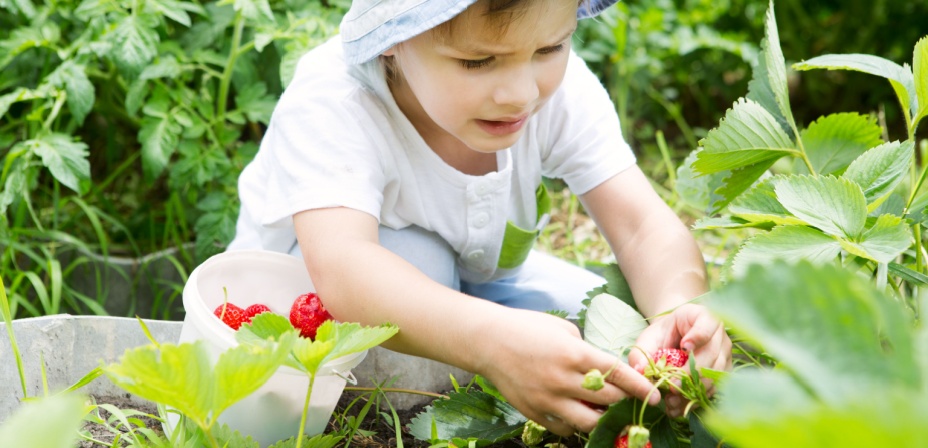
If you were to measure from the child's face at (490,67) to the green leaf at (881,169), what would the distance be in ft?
1.18

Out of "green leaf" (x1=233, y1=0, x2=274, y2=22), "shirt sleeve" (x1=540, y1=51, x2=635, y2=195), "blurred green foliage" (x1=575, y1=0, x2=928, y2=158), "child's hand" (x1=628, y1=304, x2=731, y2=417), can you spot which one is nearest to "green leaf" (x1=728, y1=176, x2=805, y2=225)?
"child's hand" (x1=628, y1=304, x2=731, y2=417)

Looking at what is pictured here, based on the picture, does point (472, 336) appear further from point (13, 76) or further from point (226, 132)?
point (13, 76)

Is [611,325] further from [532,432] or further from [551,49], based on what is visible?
[551,49]

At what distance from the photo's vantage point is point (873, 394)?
0.42m

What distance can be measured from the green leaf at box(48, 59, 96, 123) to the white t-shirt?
28 centimetres

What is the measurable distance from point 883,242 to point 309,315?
65 cm

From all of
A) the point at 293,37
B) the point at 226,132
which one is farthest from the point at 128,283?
the point at 293,37

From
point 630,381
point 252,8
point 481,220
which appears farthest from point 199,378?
point 252,8

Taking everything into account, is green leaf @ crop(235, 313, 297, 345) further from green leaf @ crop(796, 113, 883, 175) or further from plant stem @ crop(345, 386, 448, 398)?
green leaf @ crop(796, 113, 883, 175)

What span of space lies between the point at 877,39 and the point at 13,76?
2.24 meters

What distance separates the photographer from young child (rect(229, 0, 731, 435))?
989 millimetres

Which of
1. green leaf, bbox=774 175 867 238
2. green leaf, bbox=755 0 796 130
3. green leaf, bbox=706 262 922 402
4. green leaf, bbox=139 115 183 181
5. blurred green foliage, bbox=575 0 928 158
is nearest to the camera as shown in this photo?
green leaf, bbox=706 262 922 402

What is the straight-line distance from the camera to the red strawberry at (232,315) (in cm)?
115

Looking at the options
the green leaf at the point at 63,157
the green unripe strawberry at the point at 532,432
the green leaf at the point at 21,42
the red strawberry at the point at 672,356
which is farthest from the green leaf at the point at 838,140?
the green leaf at the point at 21,42
